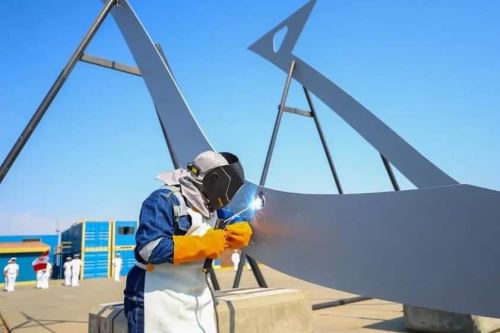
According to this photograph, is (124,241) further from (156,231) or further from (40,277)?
(156,231)

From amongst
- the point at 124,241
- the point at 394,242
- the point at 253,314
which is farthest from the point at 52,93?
the point at 124,241

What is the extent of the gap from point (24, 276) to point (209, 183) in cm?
1804

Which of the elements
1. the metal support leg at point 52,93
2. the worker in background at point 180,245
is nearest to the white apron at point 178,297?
the worker in background at point 180,245

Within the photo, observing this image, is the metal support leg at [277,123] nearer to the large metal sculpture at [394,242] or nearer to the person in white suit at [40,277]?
the large metal sculpture at [394,242]

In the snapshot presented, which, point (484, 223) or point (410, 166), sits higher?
point (410, 166)

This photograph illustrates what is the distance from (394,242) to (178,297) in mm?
1090

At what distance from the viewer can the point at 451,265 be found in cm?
166

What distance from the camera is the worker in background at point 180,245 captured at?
6.13 ft

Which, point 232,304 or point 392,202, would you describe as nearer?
point 392,202

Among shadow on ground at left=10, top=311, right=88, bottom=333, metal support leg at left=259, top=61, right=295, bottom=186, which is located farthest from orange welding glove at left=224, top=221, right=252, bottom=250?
shadow on ground at left=10, top=311, right=88, bottom=333

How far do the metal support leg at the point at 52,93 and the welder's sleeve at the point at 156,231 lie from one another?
2.05 meters

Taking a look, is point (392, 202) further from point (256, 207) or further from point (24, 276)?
point (24, 276)

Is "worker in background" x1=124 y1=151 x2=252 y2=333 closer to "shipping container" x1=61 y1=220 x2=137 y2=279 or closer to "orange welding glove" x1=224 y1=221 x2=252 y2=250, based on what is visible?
"orange welding glove" x1=224 y1=221 x2=252 y2=250

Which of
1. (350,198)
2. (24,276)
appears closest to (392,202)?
(350,198)
